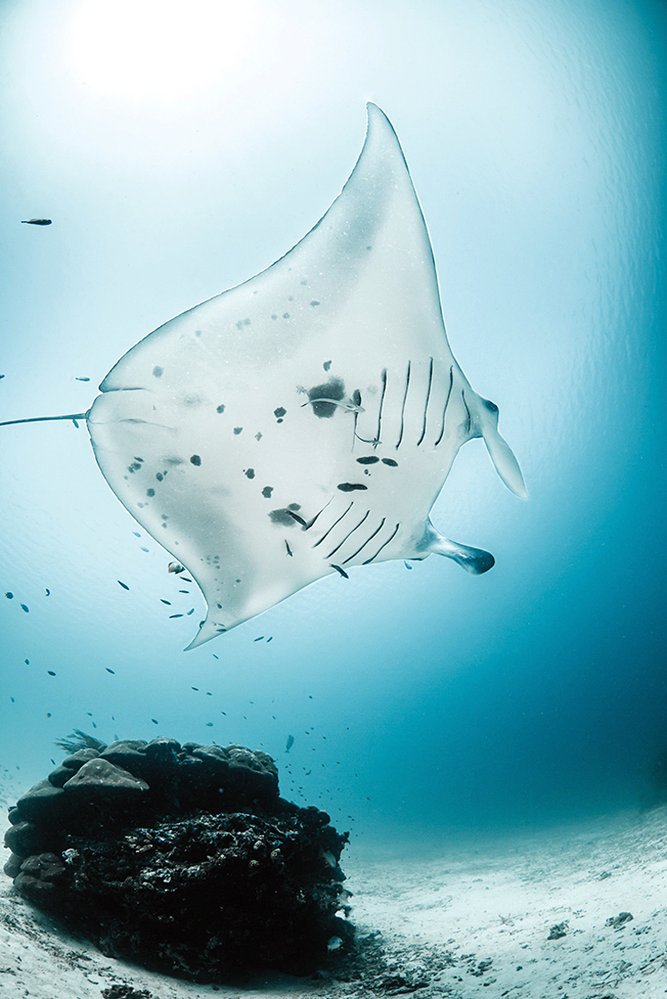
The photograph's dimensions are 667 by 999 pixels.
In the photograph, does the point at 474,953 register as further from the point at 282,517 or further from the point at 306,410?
the point at 306,410

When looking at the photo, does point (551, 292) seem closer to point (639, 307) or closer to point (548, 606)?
point (639, 307)

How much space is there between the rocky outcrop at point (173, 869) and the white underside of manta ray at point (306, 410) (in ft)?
7.03

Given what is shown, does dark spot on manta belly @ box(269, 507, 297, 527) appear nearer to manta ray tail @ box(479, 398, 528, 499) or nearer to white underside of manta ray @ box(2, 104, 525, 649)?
white underside of manta ray @ box(2, 104, 525, 649)

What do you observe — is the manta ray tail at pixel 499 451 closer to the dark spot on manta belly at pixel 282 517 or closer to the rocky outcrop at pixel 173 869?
the dark spot on manta belly at pixel 282 517

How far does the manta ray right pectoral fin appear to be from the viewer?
7.65 ft

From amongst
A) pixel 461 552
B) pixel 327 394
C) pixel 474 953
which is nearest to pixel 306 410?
pixel 327 394

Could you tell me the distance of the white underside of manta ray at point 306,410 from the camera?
77.5 inches

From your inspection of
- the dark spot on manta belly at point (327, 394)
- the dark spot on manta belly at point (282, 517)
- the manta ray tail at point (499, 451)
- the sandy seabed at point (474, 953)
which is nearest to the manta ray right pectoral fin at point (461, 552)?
the manta ray tail at point (499, 451)

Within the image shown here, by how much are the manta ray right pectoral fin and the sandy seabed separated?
1959 mm

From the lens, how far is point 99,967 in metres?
3.03

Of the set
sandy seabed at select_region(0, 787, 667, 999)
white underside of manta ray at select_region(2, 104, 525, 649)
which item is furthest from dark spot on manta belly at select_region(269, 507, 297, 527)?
sandy seabed at select_region(0, 787, 667, 999)

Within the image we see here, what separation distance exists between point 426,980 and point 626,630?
29.5m

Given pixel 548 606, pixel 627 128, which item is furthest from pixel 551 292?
pixel 548 606

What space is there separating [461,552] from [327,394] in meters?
1.06
